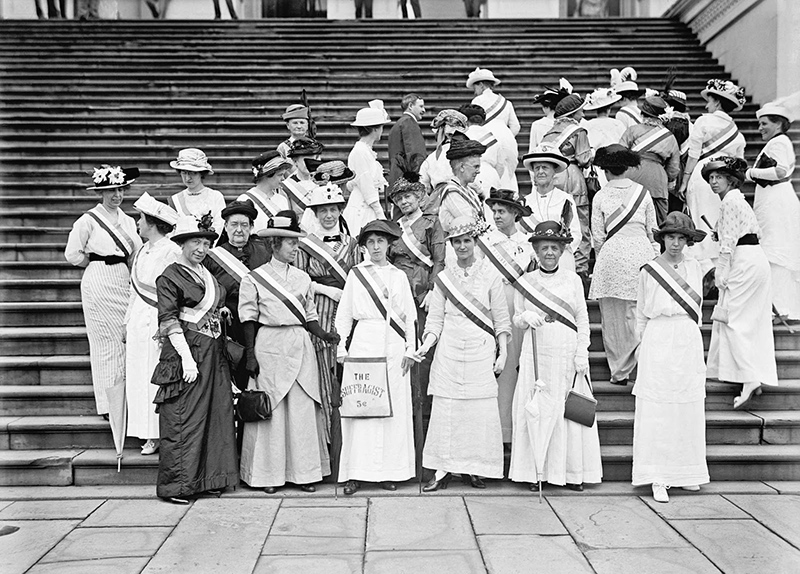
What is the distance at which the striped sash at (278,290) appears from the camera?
6.29m

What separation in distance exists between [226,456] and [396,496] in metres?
1.27

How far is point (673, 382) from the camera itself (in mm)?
6246

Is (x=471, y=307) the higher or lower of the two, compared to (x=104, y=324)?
higher

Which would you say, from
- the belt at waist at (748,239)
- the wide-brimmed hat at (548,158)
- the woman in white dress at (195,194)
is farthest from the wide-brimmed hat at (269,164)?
the belt at waist at (748,239)

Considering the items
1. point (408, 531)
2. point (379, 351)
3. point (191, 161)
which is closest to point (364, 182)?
point (191, 161)

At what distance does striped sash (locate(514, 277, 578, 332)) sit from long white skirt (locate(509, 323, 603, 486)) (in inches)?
1.8

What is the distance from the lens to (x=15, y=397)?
24.0 ft

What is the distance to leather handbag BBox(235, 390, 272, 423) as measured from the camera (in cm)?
623

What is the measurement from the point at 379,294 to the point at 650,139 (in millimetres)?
3561

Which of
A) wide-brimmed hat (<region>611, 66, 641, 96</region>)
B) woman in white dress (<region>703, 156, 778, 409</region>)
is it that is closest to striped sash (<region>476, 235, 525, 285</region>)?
woman in white dress (<region>703, 156, 778, 409</region>)

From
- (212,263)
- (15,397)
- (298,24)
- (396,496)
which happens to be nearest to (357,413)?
(396,496)

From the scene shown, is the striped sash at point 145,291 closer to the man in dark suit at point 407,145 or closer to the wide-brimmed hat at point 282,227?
the wide-brimmed hat at point 282,227

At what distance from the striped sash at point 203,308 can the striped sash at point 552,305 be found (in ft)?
7.56

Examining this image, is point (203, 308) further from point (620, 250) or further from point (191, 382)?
point (620, 250)
